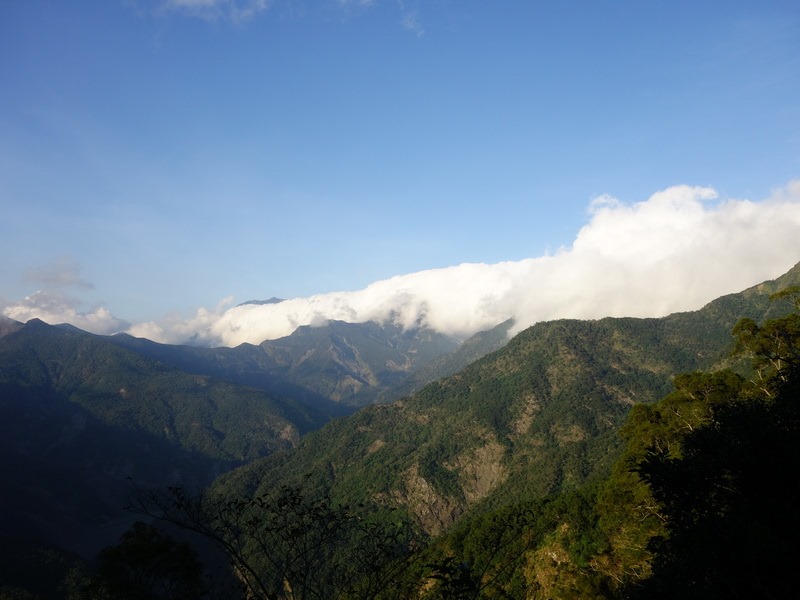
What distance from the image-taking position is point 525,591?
196ft

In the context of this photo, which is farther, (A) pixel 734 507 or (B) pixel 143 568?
(B) pixel 143 568

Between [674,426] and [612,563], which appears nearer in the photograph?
[674,426]

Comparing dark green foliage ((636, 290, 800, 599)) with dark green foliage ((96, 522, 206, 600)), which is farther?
dark green foliage ((96, 522, 206, 600))

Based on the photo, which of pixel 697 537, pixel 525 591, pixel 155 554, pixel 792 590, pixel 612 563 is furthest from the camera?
pixel 525 591

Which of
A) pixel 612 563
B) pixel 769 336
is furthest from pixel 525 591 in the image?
pixel 769 336

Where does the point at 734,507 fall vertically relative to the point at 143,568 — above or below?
below

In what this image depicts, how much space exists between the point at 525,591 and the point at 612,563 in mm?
14701

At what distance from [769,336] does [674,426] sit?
12697 mm

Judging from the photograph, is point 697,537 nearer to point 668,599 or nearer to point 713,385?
point 668,599

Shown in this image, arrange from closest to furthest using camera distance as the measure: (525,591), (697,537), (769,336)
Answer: (697,537), (769,336), (525,591)

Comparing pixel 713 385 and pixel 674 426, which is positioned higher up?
pixel 713 385

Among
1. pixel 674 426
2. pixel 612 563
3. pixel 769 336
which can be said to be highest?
pixel 769 336

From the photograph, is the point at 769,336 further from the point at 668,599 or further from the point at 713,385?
the point at 668,599

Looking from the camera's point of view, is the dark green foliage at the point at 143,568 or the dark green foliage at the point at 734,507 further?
the dark green foliage at the point at 143,568
